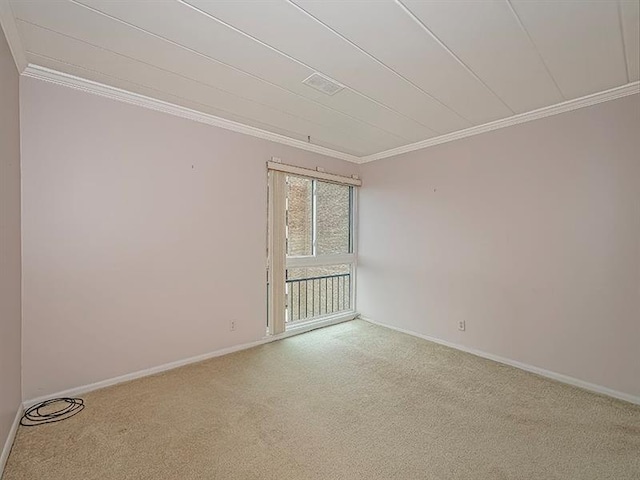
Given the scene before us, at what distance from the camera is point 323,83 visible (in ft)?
7.50

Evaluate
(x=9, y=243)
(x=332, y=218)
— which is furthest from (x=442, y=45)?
(x=9, y=243)

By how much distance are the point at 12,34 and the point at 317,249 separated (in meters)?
3.21

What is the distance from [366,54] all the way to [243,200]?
191cm

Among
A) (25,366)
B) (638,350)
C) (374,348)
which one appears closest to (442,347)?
(374,348)

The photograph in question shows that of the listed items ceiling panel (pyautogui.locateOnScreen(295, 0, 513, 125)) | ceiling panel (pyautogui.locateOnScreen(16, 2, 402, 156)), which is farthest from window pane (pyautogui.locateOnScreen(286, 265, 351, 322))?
ceiling panel (pyautogui.locateOnScreen(295, 0, 513, 125))

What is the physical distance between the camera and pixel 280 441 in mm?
1845

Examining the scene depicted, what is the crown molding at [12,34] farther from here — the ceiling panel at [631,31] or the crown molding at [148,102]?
the ceiling panel at [631,31]

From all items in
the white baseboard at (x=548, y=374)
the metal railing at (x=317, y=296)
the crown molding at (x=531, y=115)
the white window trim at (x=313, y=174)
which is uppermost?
the crown molding at (x=531, y=115)

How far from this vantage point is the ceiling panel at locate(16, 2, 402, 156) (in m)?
1.67

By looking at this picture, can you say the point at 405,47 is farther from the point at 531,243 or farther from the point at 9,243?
the point at 9,243

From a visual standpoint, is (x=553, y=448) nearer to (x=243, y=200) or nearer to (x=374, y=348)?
(x=374, y=348)

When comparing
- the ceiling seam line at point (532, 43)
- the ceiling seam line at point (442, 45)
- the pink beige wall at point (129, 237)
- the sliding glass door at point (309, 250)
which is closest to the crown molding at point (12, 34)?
the pink beige wall at point (129, 237)

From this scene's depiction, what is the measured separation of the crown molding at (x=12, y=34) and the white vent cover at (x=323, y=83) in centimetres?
165

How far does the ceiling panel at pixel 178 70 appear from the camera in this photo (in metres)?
1.67
